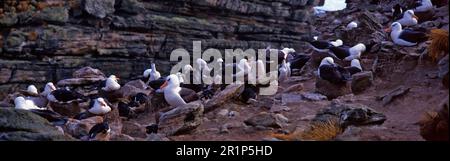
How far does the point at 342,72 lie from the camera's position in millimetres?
11602

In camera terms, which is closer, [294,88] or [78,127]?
[78,127]

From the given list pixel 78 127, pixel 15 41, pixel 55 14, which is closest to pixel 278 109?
pixel 78 127

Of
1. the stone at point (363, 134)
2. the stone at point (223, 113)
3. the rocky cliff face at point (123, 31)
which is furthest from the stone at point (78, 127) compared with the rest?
the rocky cliff face at point (123, 31)

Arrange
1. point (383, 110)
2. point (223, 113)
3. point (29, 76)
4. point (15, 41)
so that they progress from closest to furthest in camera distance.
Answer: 1. point (383, 110)
2. point (223, 113)
3. point (15, 41)
4. point (29, 76)

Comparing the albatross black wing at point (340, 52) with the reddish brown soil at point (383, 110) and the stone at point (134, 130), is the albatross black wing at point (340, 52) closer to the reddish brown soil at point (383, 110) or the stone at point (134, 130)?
the reddish brown soil at point (383, 110)

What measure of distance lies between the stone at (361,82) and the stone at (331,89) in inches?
5.3

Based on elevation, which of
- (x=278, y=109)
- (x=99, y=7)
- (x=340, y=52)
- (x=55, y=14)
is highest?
(x=340, y=52)

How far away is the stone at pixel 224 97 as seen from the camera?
10.9 meters

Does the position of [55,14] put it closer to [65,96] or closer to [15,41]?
[15,41]

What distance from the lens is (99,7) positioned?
23.8 m

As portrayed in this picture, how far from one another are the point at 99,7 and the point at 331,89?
50.3ft

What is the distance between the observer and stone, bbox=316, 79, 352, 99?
1127 cm

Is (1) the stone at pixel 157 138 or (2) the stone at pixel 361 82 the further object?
(2) the stone at pixel 361 82

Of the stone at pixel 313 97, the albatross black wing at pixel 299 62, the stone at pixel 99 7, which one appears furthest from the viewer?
the stone at pixel 99 7
